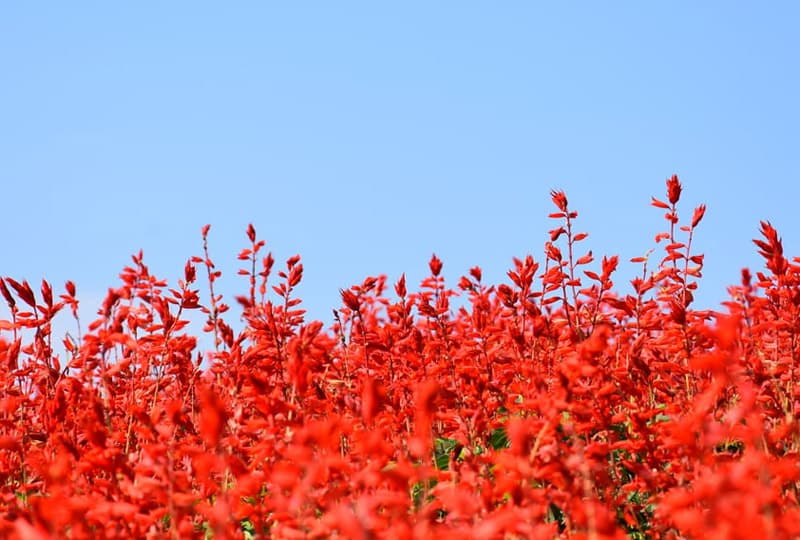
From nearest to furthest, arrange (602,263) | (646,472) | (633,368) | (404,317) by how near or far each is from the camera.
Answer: (646,472) → (633,368) → (602,263) → (404,317)

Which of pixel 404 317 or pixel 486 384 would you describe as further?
pixel 404 317

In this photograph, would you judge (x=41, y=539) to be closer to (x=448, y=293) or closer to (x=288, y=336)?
(x=288, y=336)

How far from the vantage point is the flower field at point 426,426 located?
Result: 8.88ft

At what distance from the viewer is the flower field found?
8.88 feet

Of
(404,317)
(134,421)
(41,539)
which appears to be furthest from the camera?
(404,317)

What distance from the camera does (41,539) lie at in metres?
2.38

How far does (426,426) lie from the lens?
8.64ft

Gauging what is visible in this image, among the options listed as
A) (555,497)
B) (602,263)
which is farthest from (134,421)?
(555,497)

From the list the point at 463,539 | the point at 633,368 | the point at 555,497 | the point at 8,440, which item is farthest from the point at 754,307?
the point at 8,440

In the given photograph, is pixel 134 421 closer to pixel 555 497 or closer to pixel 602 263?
pixel 602 263

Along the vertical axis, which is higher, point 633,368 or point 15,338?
point 15,338

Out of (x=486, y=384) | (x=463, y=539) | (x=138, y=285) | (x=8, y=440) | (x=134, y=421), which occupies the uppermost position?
(x=138, y=285)

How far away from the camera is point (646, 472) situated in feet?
11.9

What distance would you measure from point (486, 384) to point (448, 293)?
2711mm
